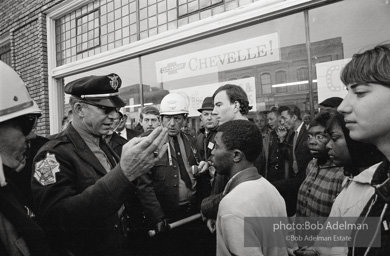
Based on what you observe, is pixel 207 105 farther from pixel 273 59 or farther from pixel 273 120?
pixel 273 59

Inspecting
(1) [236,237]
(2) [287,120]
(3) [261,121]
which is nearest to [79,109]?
(1) [236,237]

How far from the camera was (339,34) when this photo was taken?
3.80 meters

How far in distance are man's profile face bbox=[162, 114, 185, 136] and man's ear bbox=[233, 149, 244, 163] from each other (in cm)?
163

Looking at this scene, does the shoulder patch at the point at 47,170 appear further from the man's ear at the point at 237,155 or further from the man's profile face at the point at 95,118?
the man's ear at the point at 237,155

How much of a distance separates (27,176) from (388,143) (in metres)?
2.06

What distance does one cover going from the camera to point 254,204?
1658mm

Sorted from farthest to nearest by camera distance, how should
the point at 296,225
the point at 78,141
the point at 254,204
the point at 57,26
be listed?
the point at 57,26 < the point at 296,225 < the point at 78,141 < the point at 254,204

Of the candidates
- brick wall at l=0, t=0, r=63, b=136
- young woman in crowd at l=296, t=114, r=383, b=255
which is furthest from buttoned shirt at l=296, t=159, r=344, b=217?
brick wall at l=0, t=0, r=63, b=136

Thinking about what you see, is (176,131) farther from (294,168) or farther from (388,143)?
(388,143)

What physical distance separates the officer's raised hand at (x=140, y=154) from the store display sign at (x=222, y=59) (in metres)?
3.22

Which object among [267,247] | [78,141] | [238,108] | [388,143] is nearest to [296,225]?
[267,247]

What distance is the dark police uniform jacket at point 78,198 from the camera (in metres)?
1.51

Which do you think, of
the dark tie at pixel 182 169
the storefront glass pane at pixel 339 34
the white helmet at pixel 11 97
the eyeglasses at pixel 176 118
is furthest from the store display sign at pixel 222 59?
the white helmet at pixel 11 97

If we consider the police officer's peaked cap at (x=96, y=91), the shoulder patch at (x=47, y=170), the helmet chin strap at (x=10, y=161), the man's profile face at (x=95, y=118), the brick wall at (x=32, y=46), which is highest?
the brick wall at (x=32, y=46)
